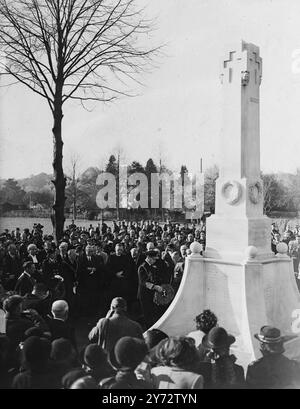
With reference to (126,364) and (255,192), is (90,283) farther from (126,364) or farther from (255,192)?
(126,364)

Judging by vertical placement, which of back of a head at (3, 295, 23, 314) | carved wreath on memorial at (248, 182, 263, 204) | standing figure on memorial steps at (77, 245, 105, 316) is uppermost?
carved wreath on memorial at (248, 182, 263, 204)

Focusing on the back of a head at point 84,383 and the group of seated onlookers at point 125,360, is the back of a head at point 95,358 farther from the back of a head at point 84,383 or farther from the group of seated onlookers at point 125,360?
the back of a head at point 84,383

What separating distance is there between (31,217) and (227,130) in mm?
31163

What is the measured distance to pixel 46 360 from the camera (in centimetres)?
326

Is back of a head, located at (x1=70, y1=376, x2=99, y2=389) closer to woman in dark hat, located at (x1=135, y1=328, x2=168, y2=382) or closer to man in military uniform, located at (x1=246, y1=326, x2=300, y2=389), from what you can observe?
woman in dark hat, located at (x1=135, y1=328, x2=168, y2=382)

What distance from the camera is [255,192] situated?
23.5ft

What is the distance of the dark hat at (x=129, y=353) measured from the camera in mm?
3143

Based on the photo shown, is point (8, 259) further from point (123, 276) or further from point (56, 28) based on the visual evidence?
point (56, 28)

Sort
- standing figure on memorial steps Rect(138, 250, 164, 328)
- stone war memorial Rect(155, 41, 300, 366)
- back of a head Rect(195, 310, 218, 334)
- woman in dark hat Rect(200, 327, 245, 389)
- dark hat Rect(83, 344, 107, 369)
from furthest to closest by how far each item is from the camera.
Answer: standing figure on memorial steps Rect(138, 250, 164, 328), stone war memorial Rect(155, 41, 300, 366), back of a head Rect(195, 310, 218, 334), woman in dark hat Rect(200, 327, 245, 389), dark hat Rect(83, 344, 107, 369)

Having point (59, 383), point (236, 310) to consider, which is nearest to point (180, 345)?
point (59, 383)

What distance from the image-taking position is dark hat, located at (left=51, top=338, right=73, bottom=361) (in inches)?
139

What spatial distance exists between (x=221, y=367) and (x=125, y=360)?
1052 mm

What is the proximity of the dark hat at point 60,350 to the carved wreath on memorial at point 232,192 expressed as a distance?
426cm

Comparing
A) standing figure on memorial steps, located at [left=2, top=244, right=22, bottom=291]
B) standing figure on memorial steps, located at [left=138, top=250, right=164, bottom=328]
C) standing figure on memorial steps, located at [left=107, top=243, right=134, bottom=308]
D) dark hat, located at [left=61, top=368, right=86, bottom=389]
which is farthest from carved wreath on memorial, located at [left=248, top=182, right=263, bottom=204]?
standing figure on memorial steps, located at [left=2, top=244, right=22, bottom=291]
